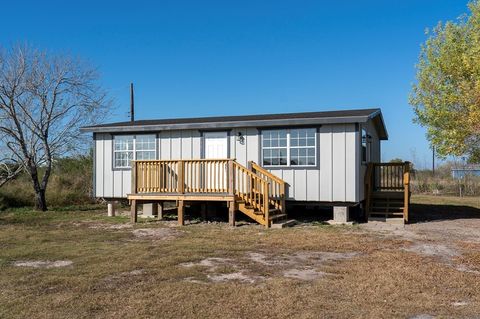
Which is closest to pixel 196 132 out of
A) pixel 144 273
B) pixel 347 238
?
pixel 347 238

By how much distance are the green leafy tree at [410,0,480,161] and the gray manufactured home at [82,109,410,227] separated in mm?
1994

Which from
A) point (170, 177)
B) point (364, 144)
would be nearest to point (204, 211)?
point (170, 177)

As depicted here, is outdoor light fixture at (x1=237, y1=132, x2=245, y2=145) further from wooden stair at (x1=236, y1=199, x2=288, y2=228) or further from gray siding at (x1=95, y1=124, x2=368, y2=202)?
wooden stair at (x1=236, y1=199, x2=288, y2=228)

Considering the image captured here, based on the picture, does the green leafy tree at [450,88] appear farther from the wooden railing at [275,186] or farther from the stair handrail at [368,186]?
the wooden railing at [275,186]

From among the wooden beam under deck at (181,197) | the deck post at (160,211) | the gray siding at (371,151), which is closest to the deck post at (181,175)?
the wooden beam under deck at (181,197)

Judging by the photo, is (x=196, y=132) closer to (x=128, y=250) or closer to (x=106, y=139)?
(x=106, y=139)

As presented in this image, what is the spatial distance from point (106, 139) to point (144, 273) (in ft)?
31.2

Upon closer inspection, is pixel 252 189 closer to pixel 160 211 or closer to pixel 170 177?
pixel 170 177

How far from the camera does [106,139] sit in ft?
50.1

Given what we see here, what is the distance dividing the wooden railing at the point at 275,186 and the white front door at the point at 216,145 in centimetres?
114

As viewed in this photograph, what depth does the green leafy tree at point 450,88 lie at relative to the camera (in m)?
12.4

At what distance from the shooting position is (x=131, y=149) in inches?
589

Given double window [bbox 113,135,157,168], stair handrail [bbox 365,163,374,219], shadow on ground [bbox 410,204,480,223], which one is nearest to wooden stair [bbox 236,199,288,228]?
stair handrail [bbox 365,163,374,219]

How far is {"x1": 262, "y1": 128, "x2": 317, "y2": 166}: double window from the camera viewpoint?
12.8 meters
